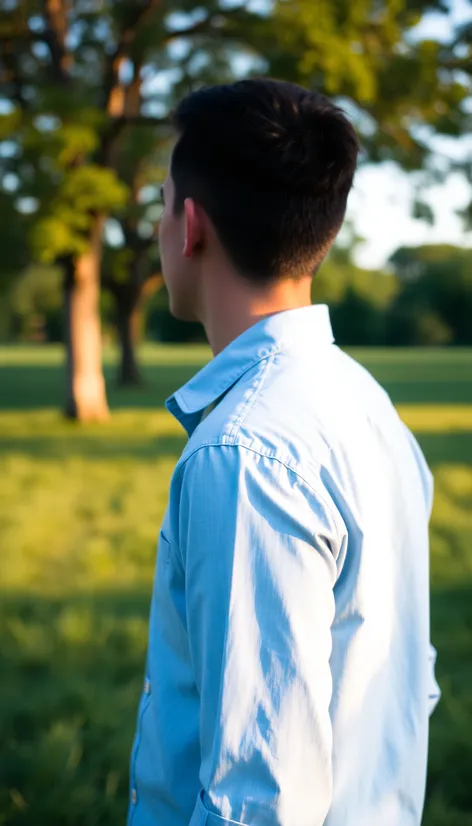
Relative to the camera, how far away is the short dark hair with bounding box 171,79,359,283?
140 cm

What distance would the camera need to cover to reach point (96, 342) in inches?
666

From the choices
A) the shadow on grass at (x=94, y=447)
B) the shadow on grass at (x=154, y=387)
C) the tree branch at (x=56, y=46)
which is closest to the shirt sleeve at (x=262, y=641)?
the shadow on grass at (x=94, y=447)

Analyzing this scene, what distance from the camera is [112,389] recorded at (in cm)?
2758

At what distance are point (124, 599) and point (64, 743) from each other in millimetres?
2004

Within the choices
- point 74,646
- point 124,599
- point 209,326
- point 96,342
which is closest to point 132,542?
point 124,599

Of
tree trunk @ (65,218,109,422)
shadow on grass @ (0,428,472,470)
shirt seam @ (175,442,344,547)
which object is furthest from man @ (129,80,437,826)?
tree trunk @ (65,218,109,422)

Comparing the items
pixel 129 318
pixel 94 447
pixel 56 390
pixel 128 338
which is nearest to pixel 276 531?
pixel 94 447

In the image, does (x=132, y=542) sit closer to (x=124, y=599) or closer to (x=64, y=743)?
(x=124, y=599)

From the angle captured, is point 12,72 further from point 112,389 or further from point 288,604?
point 288,604

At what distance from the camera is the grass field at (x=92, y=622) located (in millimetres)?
3562

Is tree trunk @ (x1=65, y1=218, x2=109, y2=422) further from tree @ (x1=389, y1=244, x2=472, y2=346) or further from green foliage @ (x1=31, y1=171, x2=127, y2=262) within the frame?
tree @ (x1=389, y1=244, x2=472, y2=346)

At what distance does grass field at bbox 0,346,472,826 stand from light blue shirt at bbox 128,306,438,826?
2.18 meters

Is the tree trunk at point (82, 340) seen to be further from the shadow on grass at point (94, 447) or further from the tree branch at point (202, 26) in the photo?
the tree branch at point (202, 26)

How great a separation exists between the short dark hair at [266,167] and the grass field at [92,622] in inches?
106
